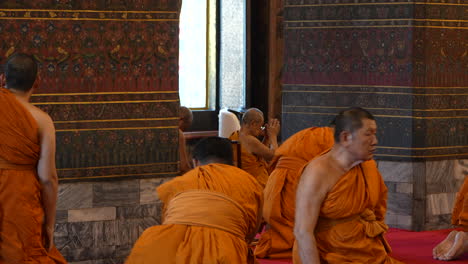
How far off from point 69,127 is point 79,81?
0.38 meters

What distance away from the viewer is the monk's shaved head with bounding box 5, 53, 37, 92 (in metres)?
4.93

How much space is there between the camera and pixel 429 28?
845 cm

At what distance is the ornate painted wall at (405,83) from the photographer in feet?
27.8

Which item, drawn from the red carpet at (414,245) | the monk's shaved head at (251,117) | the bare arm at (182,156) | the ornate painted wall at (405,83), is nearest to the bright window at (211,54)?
the ornate painted wall at (405,83)

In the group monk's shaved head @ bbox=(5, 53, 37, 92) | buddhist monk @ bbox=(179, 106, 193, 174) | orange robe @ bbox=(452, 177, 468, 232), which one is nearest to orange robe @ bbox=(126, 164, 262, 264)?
monk's shaved head @ bbox=(5, 53, 37, 92)

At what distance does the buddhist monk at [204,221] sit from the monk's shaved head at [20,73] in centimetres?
115

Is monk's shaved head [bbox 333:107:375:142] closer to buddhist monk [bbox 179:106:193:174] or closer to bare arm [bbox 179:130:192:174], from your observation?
buddhist monk [bbox 179:106:193:174]

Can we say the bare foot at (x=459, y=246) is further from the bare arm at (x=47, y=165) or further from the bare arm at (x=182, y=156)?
the bare arm at (x=47, y=165)

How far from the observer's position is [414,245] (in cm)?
787

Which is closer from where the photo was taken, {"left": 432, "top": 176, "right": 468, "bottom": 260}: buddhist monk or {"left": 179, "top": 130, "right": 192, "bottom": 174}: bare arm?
{"left": 432, "top": 176, "right": 468, "bottom": 260}: buddhist monk

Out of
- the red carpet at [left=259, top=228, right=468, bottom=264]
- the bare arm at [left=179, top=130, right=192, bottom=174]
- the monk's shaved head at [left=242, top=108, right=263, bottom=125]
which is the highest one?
the monk's shaved head at [left=242, top=108, right=263, bottom=125]

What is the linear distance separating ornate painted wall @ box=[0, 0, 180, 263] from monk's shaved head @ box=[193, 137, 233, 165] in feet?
7.19

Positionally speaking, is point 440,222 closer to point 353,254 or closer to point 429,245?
point 429,245

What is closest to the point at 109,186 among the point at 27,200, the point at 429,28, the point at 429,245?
the point at 27,200
